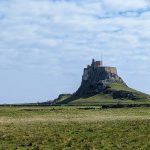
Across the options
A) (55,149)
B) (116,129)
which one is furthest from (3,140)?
(116,129)

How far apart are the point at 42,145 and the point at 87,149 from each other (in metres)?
4.25

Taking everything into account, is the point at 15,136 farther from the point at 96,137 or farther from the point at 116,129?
the point at 116,129

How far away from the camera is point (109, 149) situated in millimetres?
29906

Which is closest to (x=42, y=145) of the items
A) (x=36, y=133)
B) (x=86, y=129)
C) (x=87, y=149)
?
(x=87, y=149)

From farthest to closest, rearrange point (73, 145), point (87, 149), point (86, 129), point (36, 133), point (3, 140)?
1. point (86, 129)
2. point (36, 133)
3. point (3, 140)
4. point (73, 145)
5. point (87, 149)

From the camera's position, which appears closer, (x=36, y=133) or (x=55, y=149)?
(x=55, y=149)

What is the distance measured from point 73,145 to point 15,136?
293 inches

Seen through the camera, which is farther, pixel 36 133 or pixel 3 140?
pixel 36 133

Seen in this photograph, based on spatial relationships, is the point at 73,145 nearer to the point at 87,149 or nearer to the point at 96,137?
the point at 87,149

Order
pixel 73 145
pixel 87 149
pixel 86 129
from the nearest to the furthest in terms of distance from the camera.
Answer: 1. pixel 87 149
2. pixel 73 145
3. pixel 86 129

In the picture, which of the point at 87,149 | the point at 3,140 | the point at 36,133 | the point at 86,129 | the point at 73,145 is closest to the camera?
the point at 87,149

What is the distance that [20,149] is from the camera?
31016mm

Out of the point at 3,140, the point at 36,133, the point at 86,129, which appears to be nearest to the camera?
the point at 3,140

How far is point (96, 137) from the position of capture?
119ft
